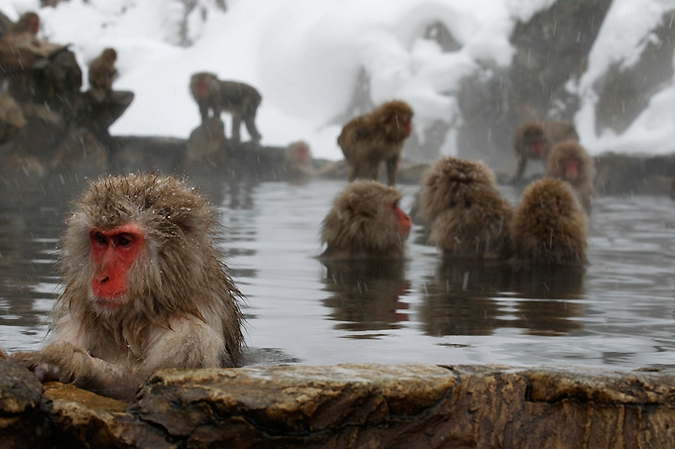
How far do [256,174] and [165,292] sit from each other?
17073 mm

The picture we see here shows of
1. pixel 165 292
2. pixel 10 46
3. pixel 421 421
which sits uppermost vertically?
pixel 10 46

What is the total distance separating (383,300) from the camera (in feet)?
17.3

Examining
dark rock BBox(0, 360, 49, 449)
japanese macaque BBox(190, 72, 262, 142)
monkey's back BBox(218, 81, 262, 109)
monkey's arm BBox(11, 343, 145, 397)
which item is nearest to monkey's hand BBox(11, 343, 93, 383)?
monkey's arm BBox(11, 343, 145, 397)

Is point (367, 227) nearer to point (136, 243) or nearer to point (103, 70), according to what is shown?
point (136, 243)

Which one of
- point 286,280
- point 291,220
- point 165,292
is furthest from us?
point 291,220

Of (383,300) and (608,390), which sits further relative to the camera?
(383,300)

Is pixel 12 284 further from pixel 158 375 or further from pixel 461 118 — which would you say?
pixel 461 118

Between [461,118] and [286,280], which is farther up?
[461,118]

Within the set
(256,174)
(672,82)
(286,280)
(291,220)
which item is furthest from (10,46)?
(672,82)

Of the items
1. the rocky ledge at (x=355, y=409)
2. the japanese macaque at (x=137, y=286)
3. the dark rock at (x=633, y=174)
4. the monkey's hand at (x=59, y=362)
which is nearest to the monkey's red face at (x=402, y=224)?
the japanese macaque at (x=137, y=286)

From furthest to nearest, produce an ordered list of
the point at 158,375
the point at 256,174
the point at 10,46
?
1. the point at 256,174
2. the point at 10,46
3. the point at 158,375

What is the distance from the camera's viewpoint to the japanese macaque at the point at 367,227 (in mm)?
7301

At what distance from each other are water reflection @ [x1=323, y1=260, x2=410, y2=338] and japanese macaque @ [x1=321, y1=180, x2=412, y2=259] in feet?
0.43

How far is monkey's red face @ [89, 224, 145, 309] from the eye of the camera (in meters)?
2.97
